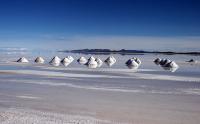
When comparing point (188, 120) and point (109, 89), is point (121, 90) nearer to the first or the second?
point (109, 89)

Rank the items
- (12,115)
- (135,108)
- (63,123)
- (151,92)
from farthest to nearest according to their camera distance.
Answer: (151,92)
(135,108)
(12,115)
(63,123)

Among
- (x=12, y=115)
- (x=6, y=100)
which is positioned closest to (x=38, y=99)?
(x=6, y=100)

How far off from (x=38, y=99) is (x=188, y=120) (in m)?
5.62

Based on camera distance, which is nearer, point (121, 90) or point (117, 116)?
point (117, 116)

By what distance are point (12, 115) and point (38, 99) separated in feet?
9.82

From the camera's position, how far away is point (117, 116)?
1009 cm

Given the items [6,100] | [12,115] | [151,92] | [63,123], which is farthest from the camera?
[151,92]

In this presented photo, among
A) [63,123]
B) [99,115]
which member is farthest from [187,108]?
[63,123]

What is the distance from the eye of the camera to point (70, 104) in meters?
11.9

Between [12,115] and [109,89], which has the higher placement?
[109,89]

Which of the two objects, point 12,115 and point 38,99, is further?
point 38,99

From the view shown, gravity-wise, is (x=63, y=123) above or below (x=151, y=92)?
below

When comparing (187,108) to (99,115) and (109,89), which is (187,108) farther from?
(109,89)

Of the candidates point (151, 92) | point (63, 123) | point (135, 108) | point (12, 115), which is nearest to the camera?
point (63, 123)
